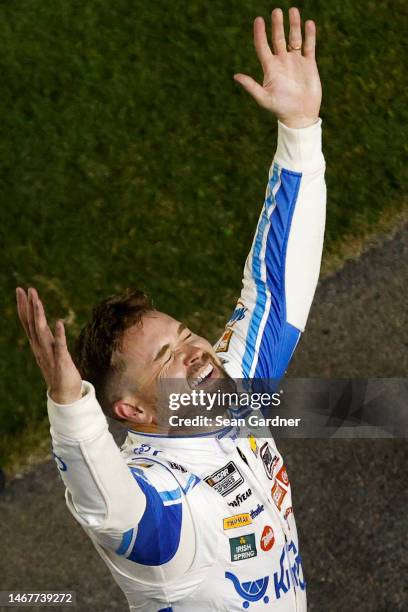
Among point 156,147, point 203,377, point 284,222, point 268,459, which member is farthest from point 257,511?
point 156,147

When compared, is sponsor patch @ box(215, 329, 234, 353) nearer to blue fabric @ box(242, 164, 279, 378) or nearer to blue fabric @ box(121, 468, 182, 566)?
blue fabric @ box(242, 164, 279, 378)

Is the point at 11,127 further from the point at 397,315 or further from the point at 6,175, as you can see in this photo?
the point at 397,315

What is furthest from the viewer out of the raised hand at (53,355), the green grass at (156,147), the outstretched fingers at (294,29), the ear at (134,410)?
the green grass at (156,147)

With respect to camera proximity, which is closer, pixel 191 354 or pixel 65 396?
pixel 65 396

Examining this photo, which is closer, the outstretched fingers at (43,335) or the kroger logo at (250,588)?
the outstretched fingers at (43,335)

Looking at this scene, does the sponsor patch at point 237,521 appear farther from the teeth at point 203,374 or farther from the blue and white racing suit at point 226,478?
the teeth at point 203,374

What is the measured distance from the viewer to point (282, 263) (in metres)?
3.16

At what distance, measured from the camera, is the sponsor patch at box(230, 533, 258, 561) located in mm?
2812

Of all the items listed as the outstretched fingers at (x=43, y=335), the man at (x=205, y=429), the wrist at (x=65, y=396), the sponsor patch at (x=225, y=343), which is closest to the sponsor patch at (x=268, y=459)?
the man at (x=205, y=429)

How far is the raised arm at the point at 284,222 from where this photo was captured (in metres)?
3.11

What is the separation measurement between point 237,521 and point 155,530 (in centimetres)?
45

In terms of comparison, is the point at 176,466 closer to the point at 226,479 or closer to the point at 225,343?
the point at 226,479

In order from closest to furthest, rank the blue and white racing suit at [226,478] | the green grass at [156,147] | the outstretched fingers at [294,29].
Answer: the blue and white racing suit at [226,478]
the outstretched fingers at [294,29]
the green grass at [156,147]

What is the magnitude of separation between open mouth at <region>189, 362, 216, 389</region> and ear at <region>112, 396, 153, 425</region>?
0.16 metres
